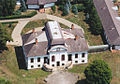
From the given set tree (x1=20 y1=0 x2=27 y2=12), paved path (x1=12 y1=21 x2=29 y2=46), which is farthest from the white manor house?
tree (x1=20 y1=0 x2=27 y2=12)

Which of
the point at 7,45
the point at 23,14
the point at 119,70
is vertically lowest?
the point at 119,70

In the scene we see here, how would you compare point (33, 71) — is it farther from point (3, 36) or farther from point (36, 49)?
point (3, 36)

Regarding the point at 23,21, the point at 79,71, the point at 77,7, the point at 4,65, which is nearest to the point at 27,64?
the point at 4,65

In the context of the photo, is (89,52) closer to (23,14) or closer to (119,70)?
(119,70)

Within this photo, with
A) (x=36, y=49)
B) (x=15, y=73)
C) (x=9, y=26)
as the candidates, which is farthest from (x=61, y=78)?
(x=9, y=26)

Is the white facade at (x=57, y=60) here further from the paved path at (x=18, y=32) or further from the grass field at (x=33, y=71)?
the paved path at (x=18, y=32)

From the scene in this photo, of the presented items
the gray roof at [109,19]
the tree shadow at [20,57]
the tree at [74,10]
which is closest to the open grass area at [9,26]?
the tree shadow at [20,57]

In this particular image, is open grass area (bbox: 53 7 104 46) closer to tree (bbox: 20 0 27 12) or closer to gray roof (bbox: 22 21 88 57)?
gray roof (bbox: 22 21 88 57)
